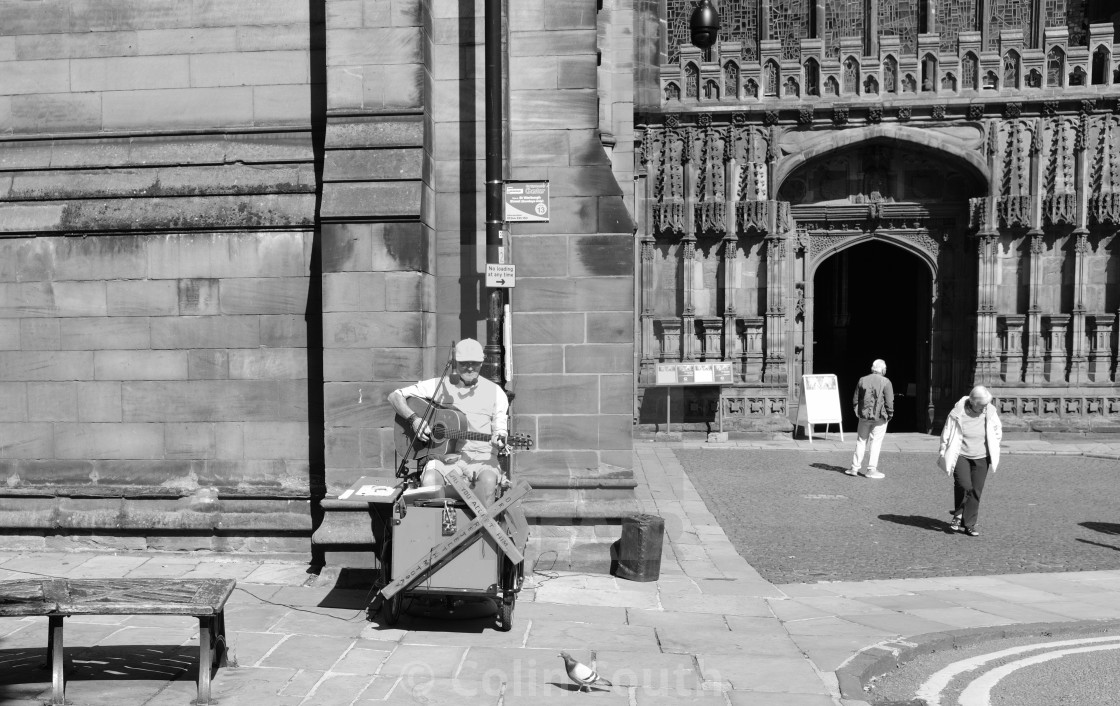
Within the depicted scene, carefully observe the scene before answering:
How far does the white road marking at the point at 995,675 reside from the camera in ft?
20.6

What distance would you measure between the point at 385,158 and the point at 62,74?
3480mm

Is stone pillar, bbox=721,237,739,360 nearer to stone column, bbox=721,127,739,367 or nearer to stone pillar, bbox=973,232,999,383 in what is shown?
stone column, bbox=721,127,739,367

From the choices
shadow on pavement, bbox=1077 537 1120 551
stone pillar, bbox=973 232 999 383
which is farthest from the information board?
shadow on pavement, bbox=1077 537 1120 551

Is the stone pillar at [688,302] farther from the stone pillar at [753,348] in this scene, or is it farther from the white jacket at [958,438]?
the white jacket at [958,438]

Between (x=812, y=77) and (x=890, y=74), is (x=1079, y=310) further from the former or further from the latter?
(x=812, y=77)

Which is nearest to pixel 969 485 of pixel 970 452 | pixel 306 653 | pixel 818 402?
pixel 970 452

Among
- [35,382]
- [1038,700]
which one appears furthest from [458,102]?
[1038,700]

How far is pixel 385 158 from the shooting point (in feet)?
29.6

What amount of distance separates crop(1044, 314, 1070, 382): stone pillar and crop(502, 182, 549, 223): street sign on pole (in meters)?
15.2

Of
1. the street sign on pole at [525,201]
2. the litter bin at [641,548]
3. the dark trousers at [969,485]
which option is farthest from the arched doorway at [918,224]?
the litter bin at [641,548]

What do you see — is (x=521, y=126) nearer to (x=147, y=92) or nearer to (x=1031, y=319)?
(x=147, y=92)

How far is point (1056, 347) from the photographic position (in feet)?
67.5

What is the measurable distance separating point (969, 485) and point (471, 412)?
6653 millimetres

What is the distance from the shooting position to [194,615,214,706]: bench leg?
5.70 metres
